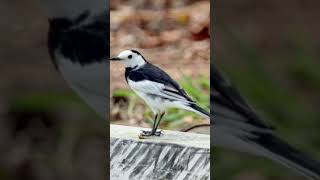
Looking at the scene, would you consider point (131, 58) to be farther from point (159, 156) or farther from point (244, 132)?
point (244, 132)

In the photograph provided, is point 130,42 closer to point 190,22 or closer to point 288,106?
point 190,22

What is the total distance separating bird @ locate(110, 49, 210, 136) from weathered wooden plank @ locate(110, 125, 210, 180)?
2.4 inches

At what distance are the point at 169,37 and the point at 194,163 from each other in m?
0.55

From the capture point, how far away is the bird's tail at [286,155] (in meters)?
2.54

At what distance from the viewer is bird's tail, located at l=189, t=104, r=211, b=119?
8.98ft

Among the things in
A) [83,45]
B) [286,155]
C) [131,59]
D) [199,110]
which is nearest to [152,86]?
[131,59]

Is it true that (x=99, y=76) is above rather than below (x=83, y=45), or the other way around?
below

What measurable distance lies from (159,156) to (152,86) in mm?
308

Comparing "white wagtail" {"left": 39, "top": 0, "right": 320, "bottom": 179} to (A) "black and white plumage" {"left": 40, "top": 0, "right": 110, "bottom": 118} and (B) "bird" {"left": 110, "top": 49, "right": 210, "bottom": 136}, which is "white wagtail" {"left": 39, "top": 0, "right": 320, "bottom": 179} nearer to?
(A) "black and white plumage" {"left": 40, "top": 0, "right": 110, "bottom": 118}

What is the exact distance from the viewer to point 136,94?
290 centimetres

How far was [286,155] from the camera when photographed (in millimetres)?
2578

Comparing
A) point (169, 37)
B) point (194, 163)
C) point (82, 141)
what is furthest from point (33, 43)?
point (194, 163)

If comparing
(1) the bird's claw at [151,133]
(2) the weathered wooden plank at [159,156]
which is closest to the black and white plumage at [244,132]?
(2) the weathered wooden plank at [159,156]

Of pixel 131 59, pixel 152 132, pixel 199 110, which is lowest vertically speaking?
pixel 152 132
